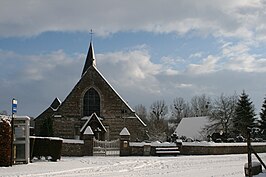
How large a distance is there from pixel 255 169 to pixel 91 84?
3465 cm

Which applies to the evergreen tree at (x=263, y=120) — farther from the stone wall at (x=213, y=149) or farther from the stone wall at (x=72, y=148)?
the stone wall at (x=72, y=148)

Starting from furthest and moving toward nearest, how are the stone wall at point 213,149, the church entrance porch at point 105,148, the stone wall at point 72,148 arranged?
the church entrance porch at point 105,148, the stone wall at point 213,149, the stone wall at point 72,148

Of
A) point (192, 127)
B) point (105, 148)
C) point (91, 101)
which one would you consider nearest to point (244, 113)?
point (192, 127)

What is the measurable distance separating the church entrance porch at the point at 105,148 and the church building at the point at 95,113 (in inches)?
356

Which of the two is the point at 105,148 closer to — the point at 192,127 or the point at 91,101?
the point at 91,101

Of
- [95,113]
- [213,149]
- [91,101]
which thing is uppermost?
[91,101]

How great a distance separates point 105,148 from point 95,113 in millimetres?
11968

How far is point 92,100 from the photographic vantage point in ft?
147

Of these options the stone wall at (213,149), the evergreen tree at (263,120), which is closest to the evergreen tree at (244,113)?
the evergreen tree at (263,120)

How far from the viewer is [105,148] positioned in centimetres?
3216

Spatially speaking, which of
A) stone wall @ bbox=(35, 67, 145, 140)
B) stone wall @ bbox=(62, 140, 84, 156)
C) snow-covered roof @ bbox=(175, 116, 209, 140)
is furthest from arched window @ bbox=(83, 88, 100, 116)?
snow-covered roof @ bbox=(175, 116, 209, 140)

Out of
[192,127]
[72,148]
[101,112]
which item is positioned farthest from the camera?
Answer: [192,127]

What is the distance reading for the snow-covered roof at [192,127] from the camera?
60.8 meters

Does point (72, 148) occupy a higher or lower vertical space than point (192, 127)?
lower
